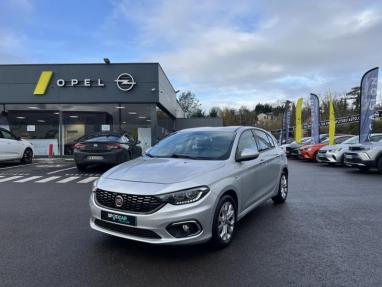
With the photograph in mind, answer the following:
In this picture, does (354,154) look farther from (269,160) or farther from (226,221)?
(226,221)

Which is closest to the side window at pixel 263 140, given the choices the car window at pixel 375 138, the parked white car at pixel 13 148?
the car window at pixel 375 138

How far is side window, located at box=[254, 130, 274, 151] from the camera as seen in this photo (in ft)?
19.8

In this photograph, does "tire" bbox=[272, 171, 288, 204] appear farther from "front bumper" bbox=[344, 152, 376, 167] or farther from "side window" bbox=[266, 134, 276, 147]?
"front bumper" bbox=[344, 152, 376, 167]

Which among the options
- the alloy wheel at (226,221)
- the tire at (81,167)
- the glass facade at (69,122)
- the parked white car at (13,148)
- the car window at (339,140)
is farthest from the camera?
the glass facade at (69,122)

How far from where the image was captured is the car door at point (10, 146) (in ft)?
46.6

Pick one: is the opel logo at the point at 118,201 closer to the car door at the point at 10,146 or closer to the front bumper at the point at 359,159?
the front bumper at the point at 359,159

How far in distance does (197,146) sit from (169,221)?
1771 mm

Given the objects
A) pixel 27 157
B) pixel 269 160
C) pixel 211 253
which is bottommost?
pixel 211 253

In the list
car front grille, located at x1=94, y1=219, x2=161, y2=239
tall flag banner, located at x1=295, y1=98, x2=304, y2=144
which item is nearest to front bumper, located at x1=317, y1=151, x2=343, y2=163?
tall flag banner, located at x1=295, y1=98, x2=304, y2=144

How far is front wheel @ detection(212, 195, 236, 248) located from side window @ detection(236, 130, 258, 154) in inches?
35.2

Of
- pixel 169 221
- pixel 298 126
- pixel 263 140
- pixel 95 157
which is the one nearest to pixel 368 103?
pixel 298 126

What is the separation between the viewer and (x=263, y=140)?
6.34m

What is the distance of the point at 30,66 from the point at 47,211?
17.5m

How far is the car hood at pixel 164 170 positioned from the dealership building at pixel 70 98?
16.4m
